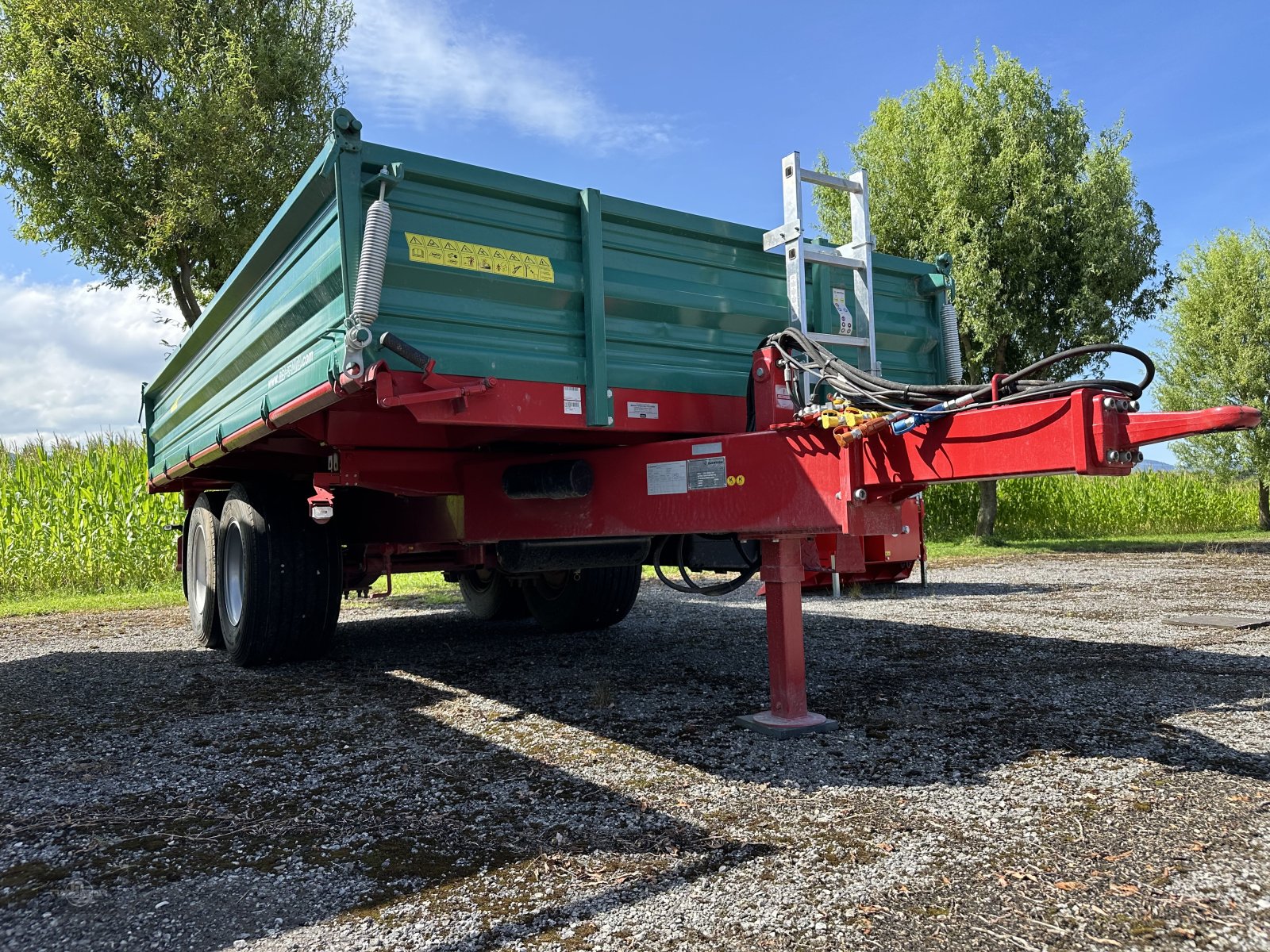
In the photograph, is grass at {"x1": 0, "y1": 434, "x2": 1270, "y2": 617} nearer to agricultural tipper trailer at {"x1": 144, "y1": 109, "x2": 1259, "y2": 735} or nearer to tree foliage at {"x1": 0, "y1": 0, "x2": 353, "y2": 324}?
tree foliage at {"x1": 0, "y1": 0, "x2": 353, "y2": 324}

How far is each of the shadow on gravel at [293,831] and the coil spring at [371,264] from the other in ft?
5.67

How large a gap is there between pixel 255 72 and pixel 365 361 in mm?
12496

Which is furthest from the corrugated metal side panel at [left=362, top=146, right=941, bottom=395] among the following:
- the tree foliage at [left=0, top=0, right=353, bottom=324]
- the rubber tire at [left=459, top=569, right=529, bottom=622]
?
the tree foliage at [left=0, top=0, right=353, bottom=324]

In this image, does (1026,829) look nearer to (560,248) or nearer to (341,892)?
(341,892)

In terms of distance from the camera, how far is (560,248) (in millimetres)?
3863

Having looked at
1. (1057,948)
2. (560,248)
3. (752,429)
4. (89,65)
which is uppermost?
(89,65)

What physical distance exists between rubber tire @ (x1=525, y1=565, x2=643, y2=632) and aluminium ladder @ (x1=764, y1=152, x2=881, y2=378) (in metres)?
2.87

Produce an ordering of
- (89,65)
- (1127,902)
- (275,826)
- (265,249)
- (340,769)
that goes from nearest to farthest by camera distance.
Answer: (1127,902), (275,826), (340,769), (265,249), (89,65)

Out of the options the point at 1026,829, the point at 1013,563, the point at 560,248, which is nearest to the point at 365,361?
the point at 560,248

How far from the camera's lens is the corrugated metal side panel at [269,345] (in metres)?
3.63

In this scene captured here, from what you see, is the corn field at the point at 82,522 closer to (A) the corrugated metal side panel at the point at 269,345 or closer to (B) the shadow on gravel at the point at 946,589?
(A) the corrugated metal side panel at the point at 269,345

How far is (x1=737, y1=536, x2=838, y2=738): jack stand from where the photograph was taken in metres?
3.83

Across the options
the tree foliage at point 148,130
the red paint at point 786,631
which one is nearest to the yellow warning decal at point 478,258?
the red paint at point 786,631

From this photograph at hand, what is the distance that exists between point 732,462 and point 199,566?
16.4ft
